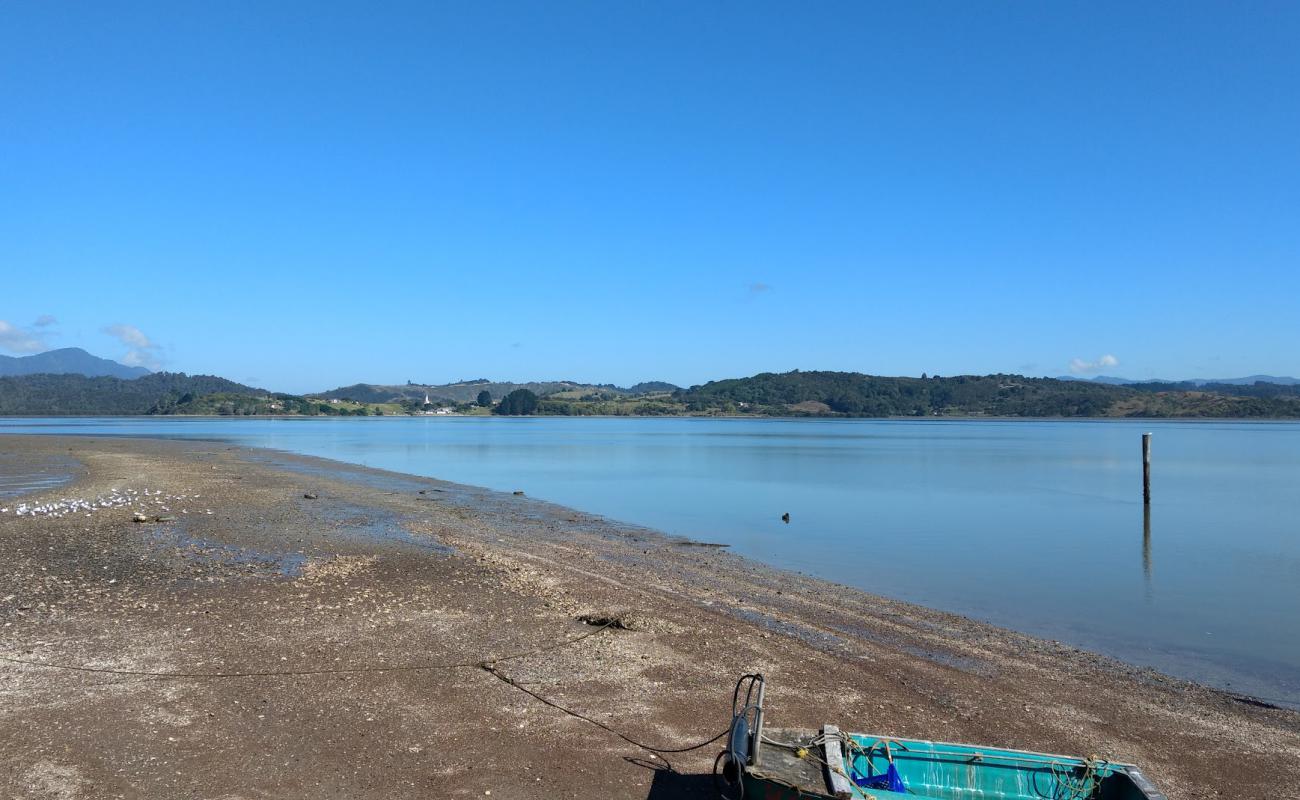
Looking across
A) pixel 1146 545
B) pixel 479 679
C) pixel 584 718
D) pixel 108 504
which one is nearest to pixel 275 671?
pixel 479 679

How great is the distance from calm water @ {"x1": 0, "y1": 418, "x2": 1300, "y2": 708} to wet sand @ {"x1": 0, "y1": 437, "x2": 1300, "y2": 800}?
246 cm

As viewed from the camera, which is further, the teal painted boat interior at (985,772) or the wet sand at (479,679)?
the wet sand at (479,679)

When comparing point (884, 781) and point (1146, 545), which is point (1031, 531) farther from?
point (884, 781)

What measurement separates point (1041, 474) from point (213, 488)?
42472 mm

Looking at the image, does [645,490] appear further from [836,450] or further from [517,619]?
[836,450]

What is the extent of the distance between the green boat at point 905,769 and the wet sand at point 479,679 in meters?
0.82

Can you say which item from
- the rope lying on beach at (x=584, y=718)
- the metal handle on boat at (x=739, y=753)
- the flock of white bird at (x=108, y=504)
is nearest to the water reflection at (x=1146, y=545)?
the rope lying on beach at (x=584, y=718)

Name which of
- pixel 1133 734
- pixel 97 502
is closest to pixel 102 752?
pixel 1133 734

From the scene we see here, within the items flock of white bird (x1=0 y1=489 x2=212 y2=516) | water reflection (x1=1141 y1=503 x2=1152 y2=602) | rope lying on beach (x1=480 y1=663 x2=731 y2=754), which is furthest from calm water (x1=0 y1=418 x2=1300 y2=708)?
flock of white bird (x1=0 y1=489 x2=212 y2=516)

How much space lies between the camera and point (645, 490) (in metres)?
39.7

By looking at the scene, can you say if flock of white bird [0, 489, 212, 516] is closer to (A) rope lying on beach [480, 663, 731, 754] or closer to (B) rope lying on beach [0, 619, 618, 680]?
(B) rope lying on beach [0, 619, 618, 680]

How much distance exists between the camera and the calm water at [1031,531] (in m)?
14.9

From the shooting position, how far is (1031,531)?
27156 mm

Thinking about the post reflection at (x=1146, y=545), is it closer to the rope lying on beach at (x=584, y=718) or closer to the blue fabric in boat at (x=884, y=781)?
the blue fabric in boat at (x=884, y=781)
